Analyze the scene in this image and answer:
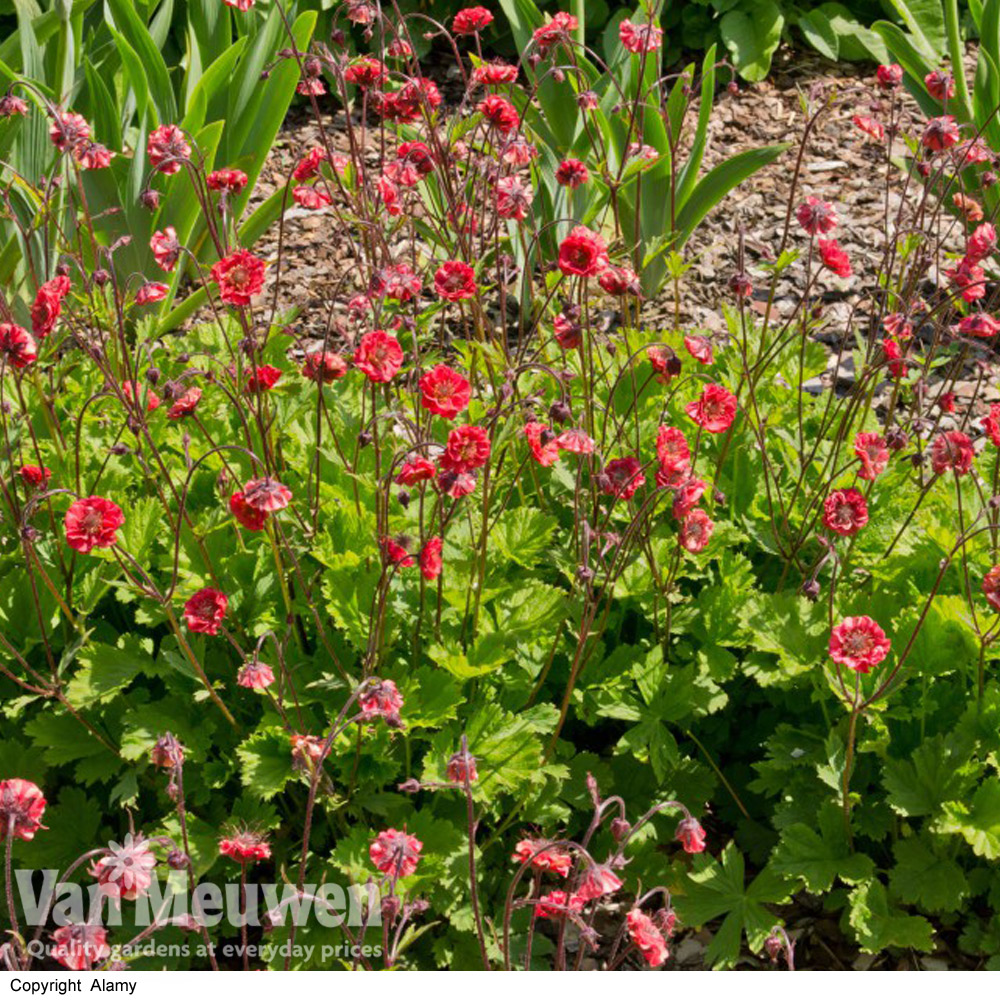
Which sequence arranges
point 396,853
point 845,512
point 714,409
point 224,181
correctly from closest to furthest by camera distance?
point 396,853
point 845,512
point 714,409
point 224,181

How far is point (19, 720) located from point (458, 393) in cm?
116

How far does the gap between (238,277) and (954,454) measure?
121cm

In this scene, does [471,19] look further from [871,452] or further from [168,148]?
[871,452]

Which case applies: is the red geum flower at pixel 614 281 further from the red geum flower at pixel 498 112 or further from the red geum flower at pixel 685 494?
the red geum flower at pixel 498 112

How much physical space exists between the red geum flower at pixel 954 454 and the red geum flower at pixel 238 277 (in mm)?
1157

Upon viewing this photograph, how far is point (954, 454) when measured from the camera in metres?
2.09

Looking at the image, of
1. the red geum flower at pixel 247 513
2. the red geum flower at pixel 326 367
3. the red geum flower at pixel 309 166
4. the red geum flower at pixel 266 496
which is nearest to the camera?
the red geum flower at pixel 266 496

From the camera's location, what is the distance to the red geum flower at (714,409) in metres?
2.14

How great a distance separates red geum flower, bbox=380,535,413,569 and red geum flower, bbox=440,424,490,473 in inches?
7.2

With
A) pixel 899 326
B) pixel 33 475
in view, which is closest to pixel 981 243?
pixel 899 326

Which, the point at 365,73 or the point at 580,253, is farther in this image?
the point at 365,73

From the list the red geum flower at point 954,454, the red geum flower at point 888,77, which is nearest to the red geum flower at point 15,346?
the red geum flower at point 954,454

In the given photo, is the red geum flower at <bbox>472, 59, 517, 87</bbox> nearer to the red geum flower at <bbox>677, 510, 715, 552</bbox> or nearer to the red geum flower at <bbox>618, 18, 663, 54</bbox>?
the red geum flower at <bbox>618, 18, 663, 54</bbox>

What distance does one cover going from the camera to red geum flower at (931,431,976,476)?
209 cm
